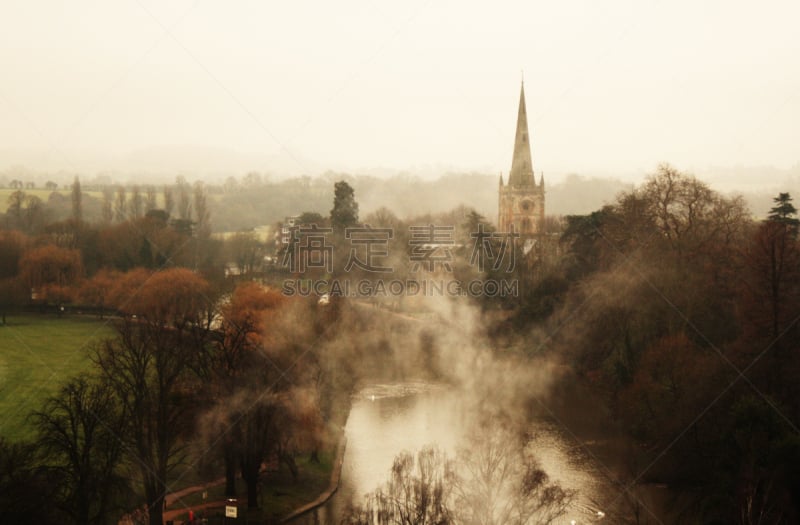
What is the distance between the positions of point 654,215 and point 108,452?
2913 centimetres

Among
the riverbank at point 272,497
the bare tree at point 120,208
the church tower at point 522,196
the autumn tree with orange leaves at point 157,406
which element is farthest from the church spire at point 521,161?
the riverbank at point 272,497

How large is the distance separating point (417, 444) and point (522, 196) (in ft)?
161

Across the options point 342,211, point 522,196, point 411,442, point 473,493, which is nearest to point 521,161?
point 522,196

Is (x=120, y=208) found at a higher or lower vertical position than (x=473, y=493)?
higher

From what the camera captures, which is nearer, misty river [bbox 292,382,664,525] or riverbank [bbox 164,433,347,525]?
riverbank [bbox 164,433,347,525]

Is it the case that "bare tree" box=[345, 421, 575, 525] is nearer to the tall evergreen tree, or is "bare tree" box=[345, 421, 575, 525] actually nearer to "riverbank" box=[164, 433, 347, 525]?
"riverbank" box=[164, 433, 347, 525]

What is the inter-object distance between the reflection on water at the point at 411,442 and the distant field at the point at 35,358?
1134 cm

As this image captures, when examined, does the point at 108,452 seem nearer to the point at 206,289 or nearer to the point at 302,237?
the point at 206,289

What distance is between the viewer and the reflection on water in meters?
23.2

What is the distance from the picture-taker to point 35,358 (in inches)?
1515

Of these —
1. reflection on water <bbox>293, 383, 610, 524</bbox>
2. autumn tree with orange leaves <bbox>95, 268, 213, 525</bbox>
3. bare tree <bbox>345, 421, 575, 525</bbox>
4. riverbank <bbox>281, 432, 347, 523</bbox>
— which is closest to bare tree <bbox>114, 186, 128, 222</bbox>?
reflection on water <bbox>293, 383, 610, 524</bbox>

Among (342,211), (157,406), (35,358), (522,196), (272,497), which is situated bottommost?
(272,497)

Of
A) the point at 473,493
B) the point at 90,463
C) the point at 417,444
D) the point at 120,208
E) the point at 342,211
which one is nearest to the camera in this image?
the point at 473,493

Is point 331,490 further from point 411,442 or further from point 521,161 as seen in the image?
point 521,161
